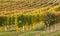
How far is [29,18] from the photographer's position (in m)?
14.4

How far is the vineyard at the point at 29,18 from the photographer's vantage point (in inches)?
531

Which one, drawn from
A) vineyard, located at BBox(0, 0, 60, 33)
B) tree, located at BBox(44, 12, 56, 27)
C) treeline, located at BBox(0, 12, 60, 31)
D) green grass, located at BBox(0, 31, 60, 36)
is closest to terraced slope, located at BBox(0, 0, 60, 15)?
vineyard, located at BBox(0, 0, 60, 33)

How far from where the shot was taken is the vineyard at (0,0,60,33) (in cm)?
1350

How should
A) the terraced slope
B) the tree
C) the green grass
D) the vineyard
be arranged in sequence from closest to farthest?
the green grass, the vineyard, the tree, the terraced slope

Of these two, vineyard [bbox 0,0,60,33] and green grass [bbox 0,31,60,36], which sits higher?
vineyard [bbox 0,0,60,33]

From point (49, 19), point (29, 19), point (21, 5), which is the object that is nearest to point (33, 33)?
point (49, 19)

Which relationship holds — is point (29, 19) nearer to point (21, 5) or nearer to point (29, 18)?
point (29, 18)

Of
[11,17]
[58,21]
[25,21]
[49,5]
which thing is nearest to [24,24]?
[25,21]

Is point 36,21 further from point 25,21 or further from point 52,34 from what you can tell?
point 52,34

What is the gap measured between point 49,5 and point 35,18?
3.08m

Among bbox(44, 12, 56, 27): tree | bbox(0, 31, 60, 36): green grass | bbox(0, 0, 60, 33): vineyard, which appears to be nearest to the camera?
bbox(0, 31, 60, 36): green grass

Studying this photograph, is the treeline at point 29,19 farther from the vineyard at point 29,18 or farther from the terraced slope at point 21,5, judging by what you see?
the terraced slope at point 21,5

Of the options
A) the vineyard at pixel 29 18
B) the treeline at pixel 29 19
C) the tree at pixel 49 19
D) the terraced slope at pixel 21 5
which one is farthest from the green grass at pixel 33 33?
the terraced slope at pixel 21 5

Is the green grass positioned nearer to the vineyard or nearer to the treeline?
the vineyard
